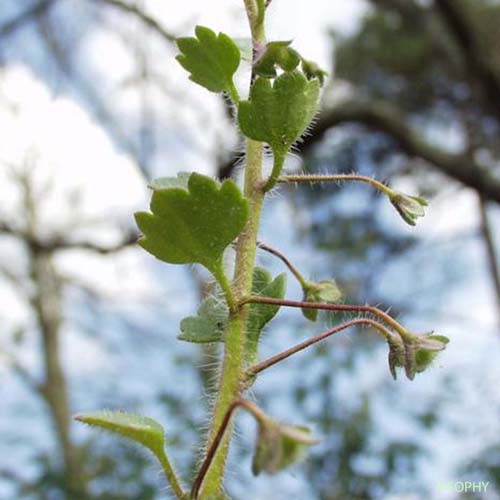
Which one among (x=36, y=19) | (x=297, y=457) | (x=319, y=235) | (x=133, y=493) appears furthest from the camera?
(x=319, y=235)

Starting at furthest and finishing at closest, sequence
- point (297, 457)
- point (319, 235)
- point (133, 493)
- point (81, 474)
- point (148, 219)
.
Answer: point (319, 235)
point (81, 474)
point (133, 493)
point (148, 219)
point (297, 457)

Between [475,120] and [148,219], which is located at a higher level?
[475,120]

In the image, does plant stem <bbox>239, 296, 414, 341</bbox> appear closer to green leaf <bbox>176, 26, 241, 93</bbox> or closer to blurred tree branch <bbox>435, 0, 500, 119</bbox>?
green leaf <bbox>176, 26, 241, 93</bbox>

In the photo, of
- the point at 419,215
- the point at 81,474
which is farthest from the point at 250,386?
the point at 81,474

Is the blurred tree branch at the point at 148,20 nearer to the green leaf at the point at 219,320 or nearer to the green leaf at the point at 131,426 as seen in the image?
the green leaf at the point at 219,320

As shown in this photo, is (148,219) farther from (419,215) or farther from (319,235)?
(319,235)

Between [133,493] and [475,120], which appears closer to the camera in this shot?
[133,493]

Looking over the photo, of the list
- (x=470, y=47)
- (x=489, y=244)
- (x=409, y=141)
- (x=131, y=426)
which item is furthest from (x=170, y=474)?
(x=489, y=244)

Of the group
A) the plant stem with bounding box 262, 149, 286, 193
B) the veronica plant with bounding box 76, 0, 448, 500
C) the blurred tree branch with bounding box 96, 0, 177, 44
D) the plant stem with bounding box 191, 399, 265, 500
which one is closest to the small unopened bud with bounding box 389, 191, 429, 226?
the veronica plant with bounding box 76, 0, 448, 500
